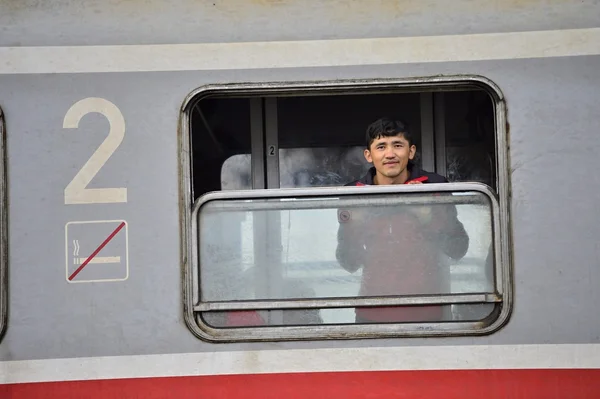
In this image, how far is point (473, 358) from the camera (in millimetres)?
3008

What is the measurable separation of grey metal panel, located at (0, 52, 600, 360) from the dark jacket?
0.53ft

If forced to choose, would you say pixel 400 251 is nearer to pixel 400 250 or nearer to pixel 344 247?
pixel 400 250

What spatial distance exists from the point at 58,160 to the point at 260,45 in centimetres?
93

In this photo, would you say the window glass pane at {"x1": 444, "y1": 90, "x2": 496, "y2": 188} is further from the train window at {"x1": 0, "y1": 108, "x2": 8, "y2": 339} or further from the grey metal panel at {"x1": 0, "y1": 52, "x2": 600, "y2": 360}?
the train window at {"x1": 0, "y1": 108, "x2": 8, "y2": 339}

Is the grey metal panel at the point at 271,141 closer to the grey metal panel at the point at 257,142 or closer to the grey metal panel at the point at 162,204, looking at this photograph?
the grey metal panel at the point at 257,142

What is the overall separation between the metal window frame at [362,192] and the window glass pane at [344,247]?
6 centimetres

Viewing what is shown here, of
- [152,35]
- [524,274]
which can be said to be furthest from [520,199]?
[152,35]

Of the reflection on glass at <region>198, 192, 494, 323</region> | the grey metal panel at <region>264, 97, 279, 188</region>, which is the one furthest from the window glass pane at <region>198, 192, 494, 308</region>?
the grey metal panel at <region>264, 97, 279, 188</region>

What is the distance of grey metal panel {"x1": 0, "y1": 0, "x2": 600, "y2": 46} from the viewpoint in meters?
3.09

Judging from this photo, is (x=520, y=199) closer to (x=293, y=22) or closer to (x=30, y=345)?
(x=293, y=22)

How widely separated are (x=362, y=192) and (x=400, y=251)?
29 centimetres

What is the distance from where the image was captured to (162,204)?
3.05 metres

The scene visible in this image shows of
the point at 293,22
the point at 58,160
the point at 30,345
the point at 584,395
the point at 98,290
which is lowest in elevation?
the point at 584,395

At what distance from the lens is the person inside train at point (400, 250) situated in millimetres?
3068
